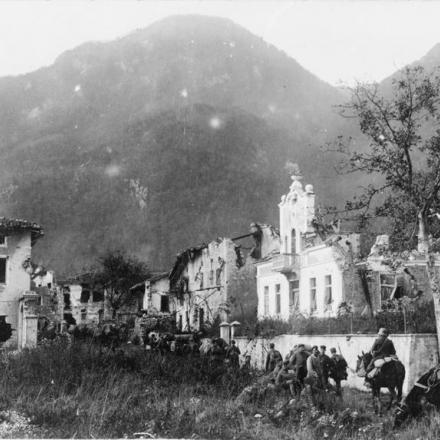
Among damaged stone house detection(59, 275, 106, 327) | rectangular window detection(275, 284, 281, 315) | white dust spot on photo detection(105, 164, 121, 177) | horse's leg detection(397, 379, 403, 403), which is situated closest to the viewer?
horse's leg detection(397, 379, 403, 403)

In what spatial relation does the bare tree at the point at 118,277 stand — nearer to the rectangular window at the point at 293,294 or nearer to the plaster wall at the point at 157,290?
the plaster wall at the point at 157,290

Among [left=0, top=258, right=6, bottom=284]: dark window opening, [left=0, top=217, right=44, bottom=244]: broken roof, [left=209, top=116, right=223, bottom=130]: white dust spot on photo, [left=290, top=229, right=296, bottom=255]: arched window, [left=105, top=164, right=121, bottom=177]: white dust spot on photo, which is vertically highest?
[left=209, top=116, right=223, bottom=130]: white dust spot on photo

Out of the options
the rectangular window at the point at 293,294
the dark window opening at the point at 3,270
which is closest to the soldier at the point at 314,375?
the rectangular window at the point at 293,294

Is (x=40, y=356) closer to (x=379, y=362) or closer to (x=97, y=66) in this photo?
(x=379, y=362)

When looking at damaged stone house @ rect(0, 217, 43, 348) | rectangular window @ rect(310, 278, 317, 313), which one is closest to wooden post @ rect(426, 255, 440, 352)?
rectangular window @ rect(310, 278, 317, 313)

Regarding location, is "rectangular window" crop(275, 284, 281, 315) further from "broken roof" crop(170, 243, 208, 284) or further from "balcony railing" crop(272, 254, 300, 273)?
"broken roof" crop(170, 243, 208, 284)

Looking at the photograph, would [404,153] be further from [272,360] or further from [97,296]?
[97,296]

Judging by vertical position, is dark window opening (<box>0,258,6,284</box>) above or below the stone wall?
above

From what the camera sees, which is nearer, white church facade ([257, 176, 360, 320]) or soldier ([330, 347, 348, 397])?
soldier ([330, 347, 348, 397])
